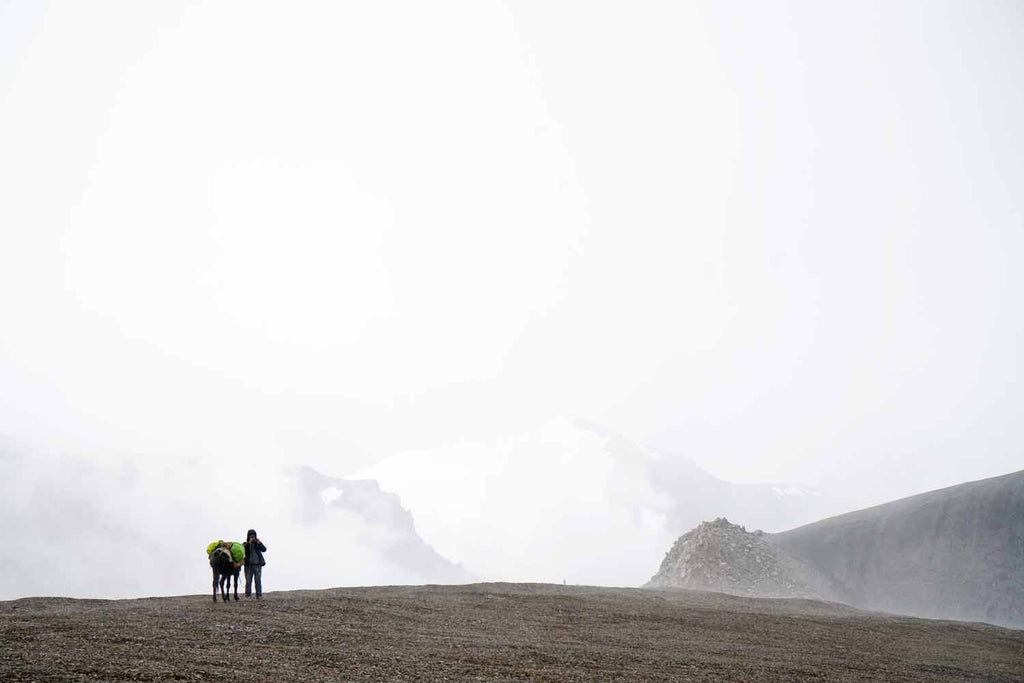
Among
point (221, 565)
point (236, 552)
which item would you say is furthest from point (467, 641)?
point (221, 565)

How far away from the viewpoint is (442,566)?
614ft

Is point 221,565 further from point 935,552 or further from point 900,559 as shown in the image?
point 935,552

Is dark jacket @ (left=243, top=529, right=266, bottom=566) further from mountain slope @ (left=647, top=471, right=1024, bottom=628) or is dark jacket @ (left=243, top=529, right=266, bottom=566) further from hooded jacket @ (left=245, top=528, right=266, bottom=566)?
mountain slope @ (left=647, top=471, right=1024, bottom=628)

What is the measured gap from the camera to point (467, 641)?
23.8 meters

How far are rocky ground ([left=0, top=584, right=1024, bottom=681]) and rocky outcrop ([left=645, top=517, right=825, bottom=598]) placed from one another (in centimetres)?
2590

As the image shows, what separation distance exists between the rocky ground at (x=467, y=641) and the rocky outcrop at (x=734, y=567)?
25903 millimetres

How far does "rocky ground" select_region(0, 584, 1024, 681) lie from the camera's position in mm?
18203

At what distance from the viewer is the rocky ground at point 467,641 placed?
59.7ft

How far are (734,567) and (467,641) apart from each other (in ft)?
155

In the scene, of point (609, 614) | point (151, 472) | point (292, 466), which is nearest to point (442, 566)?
point (292, 466)

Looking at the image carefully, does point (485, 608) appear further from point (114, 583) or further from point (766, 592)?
point (114, 583)

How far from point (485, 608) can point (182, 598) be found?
1249 cm

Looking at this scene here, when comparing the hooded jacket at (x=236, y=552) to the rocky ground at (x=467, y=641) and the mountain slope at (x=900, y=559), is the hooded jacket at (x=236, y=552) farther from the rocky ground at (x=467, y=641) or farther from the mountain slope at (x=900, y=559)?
the mountain slope at (x=900, y=559)

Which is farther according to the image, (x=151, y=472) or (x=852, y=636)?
(x=151, y=472)
